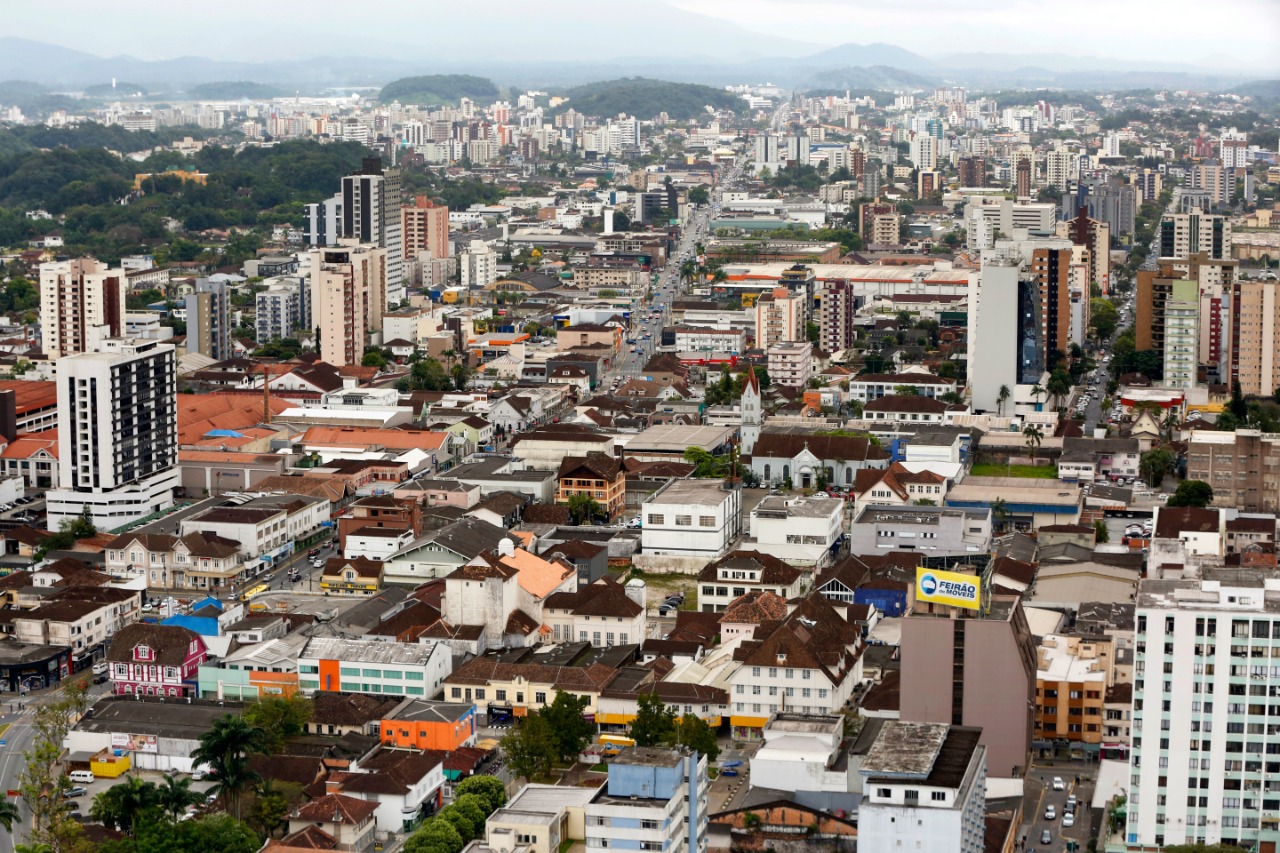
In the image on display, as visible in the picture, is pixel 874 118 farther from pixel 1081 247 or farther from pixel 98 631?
pixel 98 631

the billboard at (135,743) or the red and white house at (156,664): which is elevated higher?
the red and white house at (156,664)

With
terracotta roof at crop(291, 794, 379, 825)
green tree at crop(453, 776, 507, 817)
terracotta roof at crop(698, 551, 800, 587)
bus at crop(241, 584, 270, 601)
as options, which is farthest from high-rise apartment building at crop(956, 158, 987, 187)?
terracotta roof at crop(291, 794, 379, 825)

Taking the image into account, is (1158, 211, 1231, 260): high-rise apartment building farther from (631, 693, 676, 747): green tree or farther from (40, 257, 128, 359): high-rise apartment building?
(631, 693, 676, 747): green tree

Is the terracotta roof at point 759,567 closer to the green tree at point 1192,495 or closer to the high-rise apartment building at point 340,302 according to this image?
the green tree at point 1192,495

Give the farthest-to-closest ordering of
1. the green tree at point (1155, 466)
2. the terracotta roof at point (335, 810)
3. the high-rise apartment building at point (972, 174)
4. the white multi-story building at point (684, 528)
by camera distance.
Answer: the high-rise apartment building at point (972, 174)
the green tree at point (1155, 466)
the white multi-story building at point (684, 528)
the terracotta roof at point (335, 810)

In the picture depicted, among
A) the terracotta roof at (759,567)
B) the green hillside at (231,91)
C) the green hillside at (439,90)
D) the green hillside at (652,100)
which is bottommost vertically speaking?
the terracotta roof at (759,567)

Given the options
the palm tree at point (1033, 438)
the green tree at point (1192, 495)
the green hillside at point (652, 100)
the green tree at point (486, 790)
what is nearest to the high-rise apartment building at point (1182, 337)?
the palm tree at point (1033, 438)
